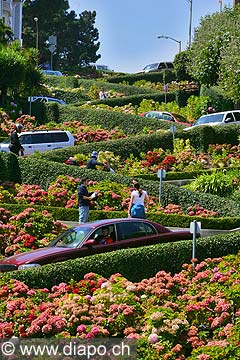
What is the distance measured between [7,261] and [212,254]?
11.3 ft

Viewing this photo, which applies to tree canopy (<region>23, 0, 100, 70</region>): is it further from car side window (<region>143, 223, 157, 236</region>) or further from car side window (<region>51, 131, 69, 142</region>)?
car side window (<region>143, 223, 157, 236</region>)

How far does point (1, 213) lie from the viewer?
20.9 metres

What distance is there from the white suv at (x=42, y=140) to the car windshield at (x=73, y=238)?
667 inches

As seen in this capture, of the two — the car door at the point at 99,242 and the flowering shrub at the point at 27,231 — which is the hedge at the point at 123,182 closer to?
the flowering shrub at the point at 27,231

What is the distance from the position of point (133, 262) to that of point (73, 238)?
1.50 metres

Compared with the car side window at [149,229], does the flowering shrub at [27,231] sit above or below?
below

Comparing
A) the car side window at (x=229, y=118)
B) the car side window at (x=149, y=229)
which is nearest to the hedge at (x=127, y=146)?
the car side window at (x=229, y=118)

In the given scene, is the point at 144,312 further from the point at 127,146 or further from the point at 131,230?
the point at 127,146

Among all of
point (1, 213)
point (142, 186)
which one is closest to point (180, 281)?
point (1, 213)

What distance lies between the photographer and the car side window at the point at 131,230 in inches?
671

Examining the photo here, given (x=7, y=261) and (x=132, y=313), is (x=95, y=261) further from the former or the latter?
(x=132, y=313)

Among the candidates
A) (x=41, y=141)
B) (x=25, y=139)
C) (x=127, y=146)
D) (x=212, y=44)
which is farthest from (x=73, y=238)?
(x=212, y=44)

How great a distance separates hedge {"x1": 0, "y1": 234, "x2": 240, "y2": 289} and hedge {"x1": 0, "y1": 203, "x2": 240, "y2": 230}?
3.80 m

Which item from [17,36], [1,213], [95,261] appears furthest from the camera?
[17,36]
